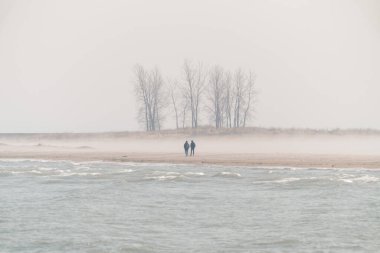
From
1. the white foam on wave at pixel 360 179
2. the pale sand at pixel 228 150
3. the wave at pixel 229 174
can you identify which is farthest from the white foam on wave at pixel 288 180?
the pale sand at pixel 228 150

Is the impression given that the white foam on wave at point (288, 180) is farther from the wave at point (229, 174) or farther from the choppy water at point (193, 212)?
the wave at point (229, 174)

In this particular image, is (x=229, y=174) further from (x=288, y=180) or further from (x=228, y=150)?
(x=228, y=150)

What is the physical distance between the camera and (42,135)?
10825cm

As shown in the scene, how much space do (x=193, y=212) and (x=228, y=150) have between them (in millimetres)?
47954

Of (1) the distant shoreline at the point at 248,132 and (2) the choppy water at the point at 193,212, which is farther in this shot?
(1) the distant shoreline at the point at 248,132

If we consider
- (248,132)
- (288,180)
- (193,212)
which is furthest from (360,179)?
(248,132)

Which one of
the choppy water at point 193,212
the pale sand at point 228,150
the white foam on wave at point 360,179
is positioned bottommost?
the choppy water at point 193,212

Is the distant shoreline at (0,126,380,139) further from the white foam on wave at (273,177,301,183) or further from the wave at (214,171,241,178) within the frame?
the white foam on wave at (273,177,301,183)

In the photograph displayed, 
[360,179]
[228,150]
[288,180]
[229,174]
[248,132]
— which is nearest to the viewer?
[360,179]

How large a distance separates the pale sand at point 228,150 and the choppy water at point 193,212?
10.0m

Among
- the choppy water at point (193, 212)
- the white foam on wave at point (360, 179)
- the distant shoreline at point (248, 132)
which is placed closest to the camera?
the choppy water at point (193, 212)

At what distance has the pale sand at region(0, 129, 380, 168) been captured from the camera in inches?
2249

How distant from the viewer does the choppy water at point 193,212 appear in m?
22.0

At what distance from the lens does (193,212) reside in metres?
28.4
